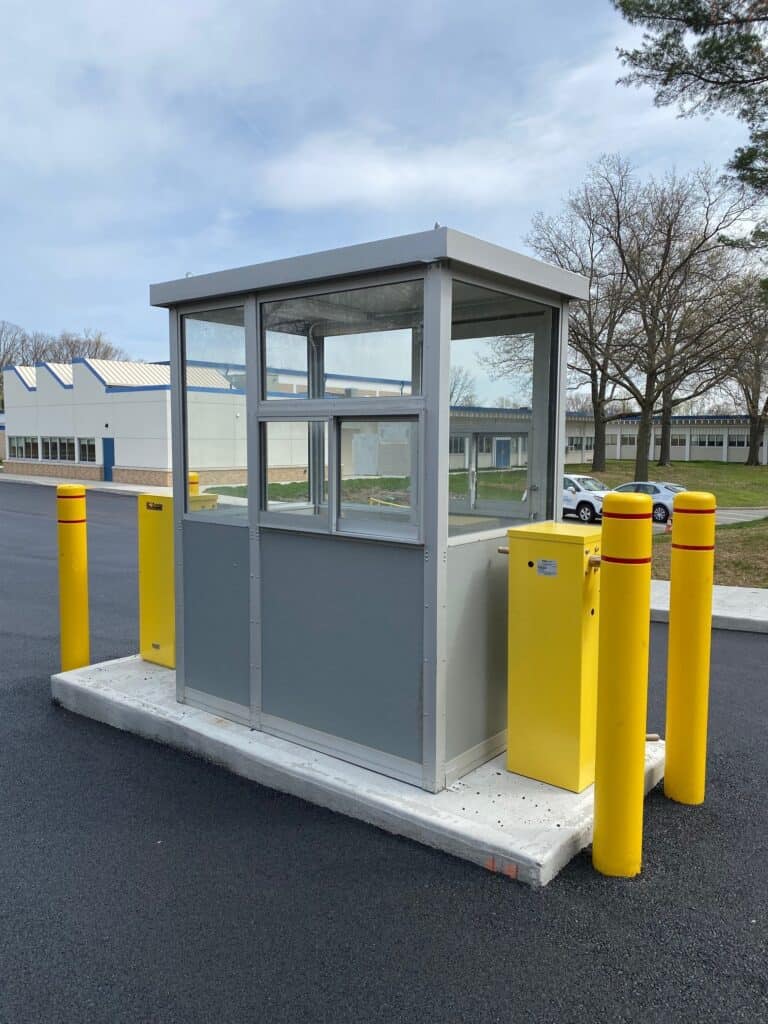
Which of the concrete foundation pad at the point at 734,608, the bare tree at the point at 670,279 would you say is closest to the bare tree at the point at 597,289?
the bare tree at the point at 670,279

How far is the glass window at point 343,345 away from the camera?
164 inches

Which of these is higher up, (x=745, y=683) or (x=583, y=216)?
(x=583, y=216)

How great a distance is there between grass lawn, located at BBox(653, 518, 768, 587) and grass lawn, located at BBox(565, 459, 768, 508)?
16.7m

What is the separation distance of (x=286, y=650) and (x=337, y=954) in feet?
5.68

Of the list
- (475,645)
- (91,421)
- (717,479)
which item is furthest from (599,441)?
(475,645)

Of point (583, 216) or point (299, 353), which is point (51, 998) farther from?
point (583, 216)

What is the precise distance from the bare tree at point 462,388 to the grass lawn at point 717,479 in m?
27.3

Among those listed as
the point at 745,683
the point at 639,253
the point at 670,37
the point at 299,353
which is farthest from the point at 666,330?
the point at 299,353

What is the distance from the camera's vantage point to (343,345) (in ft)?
15.3

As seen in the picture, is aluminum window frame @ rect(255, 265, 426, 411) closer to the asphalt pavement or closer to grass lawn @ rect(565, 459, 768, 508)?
the asphalt pavement

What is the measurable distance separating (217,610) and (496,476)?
1786 millimetres

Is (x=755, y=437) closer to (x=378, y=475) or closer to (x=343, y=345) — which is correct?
(x=343, y=345)

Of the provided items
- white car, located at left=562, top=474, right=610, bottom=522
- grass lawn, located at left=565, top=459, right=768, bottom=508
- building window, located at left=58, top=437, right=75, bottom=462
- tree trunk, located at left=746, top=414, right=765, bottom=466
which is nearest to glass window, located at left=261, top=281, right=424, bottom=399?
white car, located at left=562, top=474, right=610, bottom=522

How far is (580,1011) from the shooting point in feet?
8.05
